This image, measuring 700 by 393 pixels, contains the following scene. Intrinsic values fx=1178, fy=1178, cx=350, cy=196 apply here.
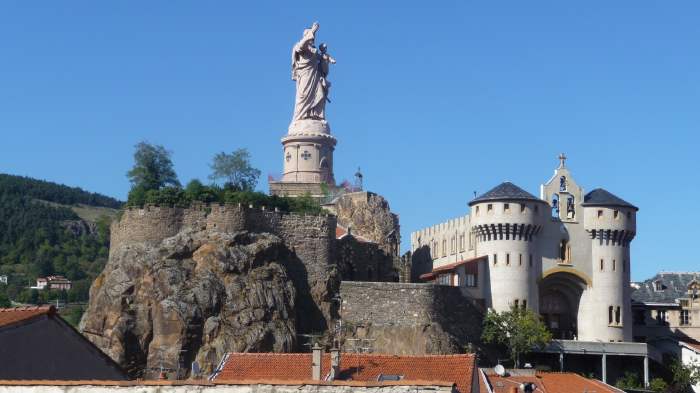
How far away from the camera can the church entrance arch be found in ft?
287

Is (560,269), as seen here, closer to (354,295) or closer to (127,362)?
(354,295)

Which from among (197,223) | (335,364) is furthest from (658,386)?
(335,364)

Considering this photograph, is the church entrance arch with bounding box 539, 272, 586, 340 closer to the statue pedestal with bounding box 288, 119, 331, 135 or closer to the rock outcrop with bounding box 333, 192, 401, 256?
the rock outcrop with bounding box 333, 192, 401, 256

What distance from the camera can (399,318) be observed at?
255 ft

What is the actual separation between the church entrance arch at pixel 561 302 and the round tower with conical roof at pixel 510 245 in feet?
8.12

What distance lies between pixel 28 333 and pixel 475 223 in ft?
195

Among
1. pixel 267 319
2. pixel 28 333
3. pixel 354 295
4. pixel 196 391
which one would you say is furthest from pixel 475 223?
pixel 196 391

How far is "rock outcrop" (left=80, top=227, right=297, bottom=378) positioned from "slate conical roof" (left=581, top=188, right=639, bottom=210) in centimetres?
2464

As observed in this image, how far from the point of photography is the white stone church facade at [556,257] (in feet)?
279

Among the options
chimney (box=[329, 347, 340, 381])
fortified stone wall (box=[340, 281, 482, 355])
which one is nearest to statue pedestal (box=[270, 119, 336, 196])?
fortified stone wall (box=[340, 281, 482, 355])

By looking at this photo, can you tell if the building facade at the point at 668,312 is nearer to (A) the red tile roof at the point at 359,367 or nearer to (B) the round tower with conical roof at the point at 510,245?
(B) the round tower with conical roof at the point at 510,245

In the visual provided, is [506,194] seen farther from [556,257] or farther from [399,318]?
[399,318]

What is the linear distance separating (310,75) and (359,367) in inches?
2452

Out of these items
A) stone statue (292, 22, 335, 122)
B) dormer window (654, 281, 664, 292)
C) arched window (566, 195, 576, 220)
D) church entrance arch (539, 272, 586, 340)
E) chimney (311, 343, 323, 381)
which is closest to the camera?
chimney (311, 343, 323, 381)
